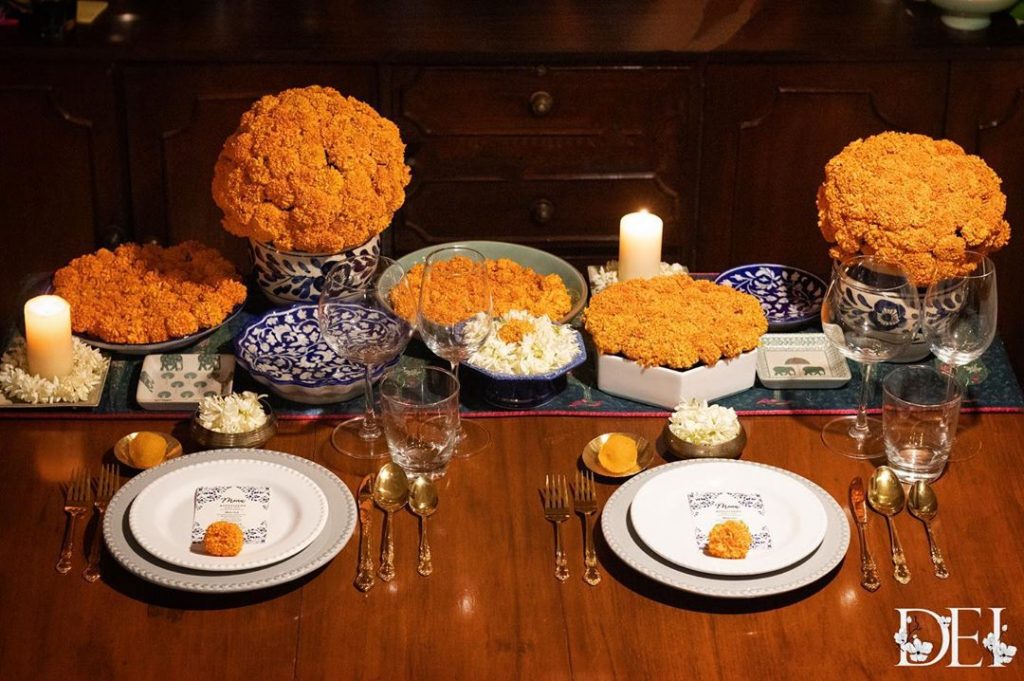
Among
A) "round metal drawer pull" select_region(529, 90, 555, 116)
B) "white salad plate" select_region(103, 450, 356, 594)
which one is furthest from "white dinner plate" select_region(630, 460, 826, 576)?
"round metal drawer pull" select_region(529, 90, 555, 116)

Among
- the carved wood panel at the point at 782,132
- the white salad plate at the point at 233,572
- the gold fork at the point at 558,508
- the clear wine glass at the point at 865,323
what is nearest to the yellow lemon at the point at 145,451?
the white salad plate at the point at 233,572

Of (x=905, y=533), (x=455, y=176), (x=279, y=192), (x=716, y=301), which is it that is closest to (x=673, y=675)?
(x=905, y=533)

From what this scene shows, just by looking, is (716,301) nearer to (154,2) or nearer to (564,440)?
(564,440)

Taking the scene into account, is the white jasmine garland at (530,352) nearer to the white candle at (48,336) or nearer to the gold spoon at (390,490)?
the gold spoon at (390,490)

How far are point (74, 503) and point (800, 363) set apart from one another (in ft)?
3.46

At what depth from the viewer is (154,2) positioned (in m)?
3.21

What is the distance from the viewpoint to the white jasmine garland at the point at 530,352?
190 cm

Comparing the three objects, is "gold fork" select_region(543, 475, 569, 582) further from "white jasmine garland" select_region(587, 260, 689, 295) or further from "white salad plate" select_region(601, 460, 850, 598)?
"white jasmine garland" select_region(587, 260, 689, 295)

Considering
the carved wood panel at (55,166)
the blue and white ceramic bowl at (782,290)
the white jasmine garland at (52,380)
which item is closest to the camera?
the white jasmine garland at (52,380)

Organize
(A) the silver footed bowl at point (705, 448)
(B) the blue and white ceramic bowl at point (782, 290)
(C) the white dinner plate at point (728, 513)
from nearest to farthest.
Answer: (C) the white dinner plate at point (728, 513)
(A) the silver footed bowl at point (705, 448)
(B) the blue and white ceramic bowl at point (782, 290)

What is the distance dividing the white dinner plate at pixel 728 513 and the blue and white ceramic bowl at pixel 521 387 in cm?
26

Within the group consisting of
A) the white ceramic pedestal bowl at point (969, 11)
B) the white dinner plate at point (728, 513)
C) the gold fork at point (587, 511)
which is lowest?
the gold fork at point (587, 511)

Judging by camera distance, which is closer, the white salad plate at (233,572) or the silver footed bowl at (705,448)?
the white salad plate at (233,572)

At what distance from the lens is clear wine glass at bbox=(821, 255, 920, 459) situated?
5.93ft
